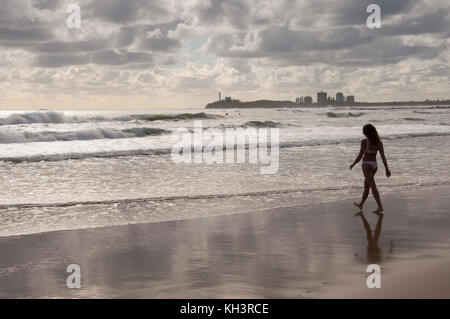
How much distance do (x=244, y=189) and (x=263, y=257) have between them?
267 inches

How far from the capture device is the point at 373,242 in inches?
294

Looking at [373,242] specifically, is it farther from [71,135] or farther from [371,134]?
[71,135]

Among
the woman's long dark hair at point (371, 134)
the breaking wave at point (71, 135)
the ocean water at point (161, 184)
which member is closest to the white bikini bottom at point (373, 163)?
the woman's long dark hair at point (371, 134)

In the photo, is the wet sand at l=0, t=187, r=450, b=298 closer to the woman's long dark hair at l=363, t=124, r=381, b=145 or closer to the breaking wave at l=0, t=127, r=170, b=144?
the woman's long dark hair at l=363, t=124, r=381, b=145

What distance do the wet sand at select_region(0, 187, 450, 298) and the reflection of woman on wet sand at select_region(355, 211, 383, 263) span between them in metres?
0.01

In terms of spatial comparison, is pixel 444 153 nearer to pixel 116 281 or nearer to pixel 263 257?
pixel 263 257

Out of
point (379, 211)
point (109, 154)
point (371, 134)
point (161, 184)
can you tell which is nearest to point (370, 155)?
point (371, 134)

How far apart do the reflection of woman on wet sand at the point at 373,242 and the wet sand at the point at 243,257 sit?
1 cm

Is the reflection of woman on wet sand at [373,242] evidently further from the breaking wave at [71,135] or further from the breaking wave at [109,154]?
the breaking wave at [71,135]

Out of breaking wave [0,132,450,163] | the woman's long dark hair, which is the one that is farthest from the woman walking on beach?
breaking wave [0,132,450,163]

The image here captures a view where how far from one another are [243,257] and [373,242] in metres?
2.08

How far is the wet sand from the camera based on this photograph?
5.35 m
